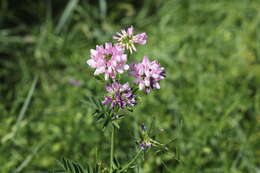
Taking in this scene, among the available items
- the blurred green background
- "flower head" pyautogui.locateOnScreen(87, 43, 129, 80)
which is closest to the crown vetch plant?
"flower head" pyautogui.locateOnScreen(87, 43, 129, 80)

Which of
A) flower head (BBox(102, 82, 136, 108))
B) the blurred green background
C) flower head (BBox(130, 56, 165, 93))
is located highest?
the blurred green background

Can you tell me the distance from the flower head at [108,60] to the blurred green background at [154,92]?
1.92 feet

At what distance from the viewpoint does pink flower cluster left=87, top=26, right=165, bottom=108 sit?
118 cm

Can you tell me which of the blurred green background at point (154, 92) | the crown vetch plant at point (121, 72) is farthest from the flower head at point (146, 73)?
the blurred green background at point (154, 92)

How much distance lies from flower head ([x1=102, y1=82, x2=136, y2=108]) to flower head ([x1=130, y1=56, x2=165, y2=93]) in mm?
41

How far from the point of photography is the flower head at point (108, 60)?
1173 millimetres

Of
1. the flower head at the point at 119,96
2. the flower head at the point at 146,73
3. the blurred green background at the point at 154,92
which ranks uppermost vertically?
the blurred green background at the point at 154,92

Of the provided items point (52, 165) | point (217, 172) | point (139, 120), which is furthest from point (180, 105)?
point (52, 165)

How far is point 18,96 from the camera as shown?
2.43m

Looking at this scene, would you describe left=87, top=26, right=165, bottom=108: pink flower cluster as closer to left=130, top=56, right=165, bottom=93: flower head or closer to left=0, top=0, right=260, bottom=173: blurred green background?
left=130, top=56, right=165, bottom=93: flower head

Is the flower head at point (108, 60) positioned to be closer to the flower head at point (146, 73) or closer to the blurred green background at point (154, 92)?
the flower head at point (146, 73)

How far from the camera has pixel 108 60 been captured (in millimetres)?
1187

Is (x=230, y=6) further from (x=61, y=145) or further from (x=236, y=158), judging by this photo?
(x=61, y=145)

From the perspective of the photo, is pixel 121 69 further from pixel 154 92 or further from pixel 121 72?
pixel 154 92
